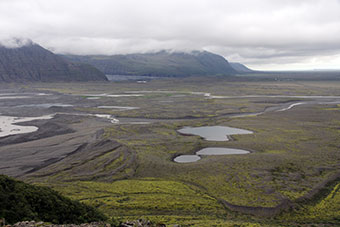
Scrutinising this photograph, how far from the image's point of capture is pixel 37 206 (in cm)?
2842

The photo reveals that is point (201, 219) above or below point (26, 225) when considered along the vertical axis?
below

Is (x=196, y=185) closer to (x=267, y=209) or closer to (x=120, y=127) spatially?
(x=267, y=209)

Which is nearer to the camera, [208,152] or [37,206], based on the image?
[37,206]

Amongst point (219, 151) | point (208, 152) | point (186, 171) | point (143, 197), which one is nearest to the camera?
point (143, 197)

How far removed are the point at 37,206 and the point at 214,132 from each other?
66.1 metres

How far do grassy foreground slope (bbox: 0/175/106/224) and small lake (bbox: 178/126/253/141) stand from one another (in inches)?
2079

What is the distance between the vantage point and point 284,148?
69.1m

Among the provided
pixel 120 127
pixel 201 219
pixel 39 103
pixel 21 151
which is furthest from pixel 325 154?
pixel 39 103

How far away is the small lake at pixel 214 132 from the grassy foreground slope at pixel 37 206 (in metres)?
52.8

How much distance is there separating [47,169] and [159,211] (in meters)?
26.1

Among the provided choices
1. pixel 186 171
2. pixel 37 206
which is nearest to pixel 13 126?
pixel 186 171

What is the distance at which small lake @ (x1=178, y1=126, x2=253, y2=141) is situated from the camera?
82.1 metres

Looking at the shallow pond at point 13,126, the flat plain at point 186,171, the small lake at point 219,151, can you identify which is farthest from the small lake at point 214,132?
the shallow pond at point 13,126

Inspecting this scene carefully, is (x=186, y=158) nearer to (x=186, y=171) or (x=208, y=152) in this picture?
(x=208, y=152)
